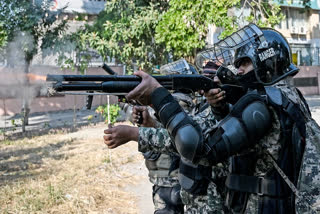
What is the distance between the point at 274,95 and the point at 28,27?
1085 centimetres

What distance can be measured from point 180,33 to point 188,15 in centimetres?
→ 43

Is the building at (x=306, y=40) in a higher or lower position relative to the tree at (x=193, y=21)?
higher

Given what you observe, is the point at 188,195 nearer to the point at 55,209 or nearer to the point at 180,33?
the point at 55,209

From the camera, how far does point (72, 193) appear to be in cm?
498

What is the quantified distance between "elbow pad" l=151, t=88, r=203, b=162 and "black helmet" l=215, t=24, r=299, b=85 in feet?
1.75

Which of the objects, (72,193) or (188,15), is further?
(188,15)

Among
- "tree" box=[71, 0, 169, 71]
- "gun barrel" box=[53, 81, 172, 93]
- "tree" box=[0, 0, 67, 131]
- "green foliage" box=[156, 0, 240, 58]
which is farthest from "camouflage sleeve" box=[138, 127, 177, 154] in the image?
"tree" box=[0, 0, 67, 131]

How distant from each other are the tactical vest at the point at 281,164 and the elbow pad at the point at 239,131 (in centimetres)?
10

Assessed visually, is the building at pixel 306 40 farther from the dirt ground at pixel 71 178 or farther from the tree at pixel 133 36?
the dirt ground at pixel 71 178

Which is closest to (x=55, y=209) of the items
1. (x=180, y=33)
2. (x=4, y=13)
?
(x=180, y=33)

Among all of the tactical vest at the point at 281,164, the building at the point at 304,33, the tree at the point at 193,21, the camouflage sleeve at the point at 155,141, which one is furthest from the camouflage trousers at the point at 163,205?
the building at the point at 304,33

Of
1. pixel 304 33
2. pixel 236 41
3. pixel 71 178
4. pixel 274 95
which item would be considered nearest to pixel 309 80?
pixel 304 33

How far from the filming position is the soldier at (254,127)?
1.64m

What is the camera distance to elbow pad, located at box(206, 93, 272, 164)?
1.63 m
